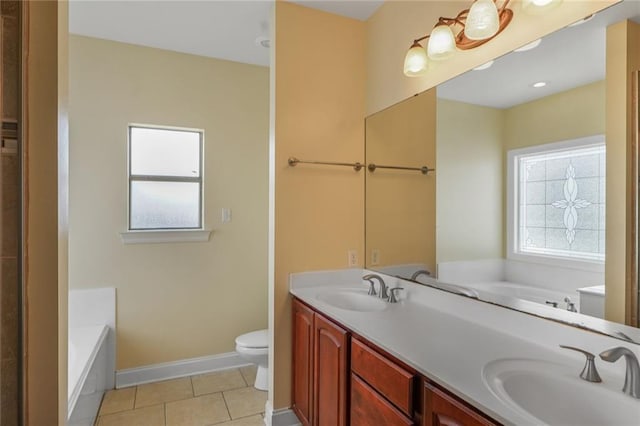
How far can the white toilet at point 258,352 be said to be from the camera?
8.20 feet

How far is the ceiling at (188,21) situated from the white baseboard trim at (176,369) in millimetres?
2546

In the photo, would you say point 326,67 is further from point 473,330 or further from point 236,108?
Answer: point 473,330

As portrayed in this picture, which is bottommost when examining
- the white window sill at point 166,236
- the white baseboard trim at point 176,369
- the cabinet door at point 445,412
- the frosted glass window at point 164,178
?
the white baseboard trim at point 176,369

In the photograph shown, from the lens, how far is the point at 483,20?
134 cm

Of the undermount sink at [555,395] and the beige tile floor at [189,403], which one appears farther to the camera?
the beige tile floor at [189,403]

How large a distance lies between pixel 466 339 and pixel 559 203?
621mm

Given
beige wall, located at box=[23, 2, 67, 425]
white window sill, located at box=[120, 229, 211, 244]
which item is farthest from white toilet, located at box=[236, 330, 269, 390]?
beige wall, located at box=[23, 2, 67, 425]

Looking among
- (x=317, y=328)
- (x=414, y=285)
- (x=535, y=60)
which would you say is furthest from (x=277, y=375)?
(x=535, y=60)

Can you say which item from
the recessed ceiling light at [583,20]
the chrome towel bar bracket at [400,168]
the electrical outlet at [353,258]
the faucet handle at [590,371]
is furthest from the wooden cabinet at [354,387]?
the recessed ceiling light at [583,20]

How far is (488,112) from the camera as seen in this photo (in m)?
1.55

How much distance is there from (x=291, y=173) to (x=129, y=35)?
1684 millimetres

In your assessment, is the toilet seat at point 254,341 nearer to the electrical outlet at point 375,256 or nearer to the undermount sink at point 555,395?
the electrical outlet at point 375,256

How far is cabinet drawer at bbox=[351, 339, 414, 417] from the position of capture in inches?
45.0

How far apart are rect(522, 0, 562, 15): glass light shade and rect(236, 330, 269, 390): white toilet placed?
2.44 meters
